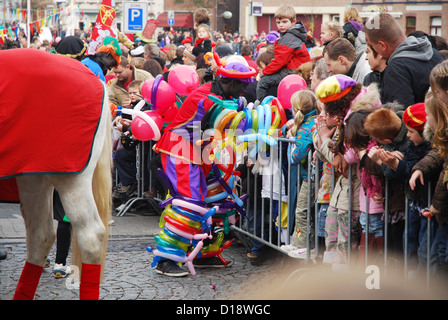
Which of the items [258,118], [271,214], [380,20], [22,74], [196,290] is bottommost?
[196,290]

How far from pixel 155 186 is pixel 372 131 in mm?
4925

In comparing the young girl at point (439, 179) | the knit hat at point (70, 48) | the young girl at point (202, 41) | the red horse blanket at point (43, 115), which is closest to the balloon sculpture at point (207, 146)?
the red horse blanket at point (43, 115)

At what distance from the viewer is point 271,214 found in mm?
6473

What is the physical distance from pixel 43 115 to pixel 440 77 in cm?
243

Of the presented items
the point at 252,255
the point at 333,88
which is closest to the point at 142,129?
the point at 252,255

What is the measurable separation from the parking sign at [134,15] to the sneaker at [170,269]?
28.7 feet

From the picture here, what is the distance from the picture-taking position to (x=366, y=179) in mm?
4969

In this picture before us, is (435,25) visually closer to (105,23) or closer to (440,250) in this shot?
(105,23)

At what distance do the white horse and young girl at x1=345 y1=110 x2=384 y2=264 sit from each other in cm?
174

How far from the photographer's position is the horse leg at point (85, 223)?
431cm

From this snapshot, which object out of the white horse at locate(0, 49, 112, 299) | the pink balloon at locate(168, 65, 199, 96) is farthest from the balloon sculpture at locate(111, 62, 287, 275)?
the white horse at locate(0, 49, 112, 299)

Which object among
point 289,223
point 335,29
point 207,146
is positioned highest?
point 335,29
